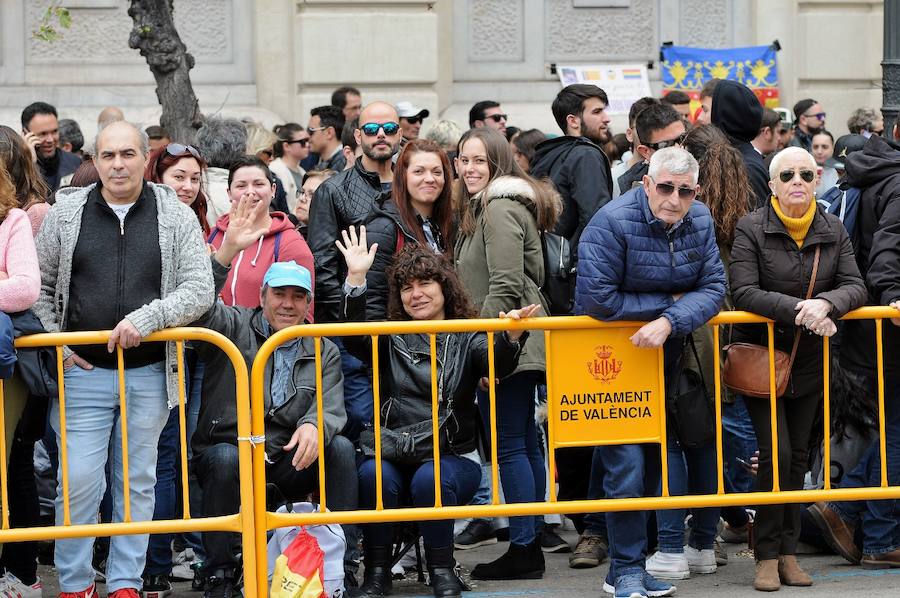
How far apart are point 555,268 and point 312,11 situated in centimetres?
768

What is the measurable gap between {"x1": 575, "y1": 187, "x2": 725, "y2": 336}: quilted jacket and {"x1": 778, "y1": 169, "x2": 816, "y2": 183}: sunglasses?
0.46m

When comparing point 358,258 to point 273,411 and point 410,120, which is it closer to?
point 273,411

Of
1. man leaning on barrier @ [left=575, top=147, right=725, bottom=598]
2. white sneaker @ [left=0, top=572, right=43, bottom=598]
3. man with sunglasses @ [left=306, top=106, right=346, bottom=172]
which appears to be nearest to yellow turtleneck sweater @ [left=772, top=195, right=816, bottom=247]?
man leaning on barrier @ [left=575, top=147, right=725, bottom=598]

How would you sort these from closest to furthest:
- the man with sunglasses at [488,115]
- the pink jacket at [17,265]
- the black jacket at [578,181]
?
1. the pink jacket at [17,265]
2. the black jacket at [578,181]
3. the man with sunglasses at [488,115]

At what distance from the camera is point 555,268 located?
7586 mm

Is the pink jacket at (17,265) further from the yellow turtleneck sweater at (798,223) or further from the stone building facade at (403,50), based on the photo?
the stone building facade at (403,50)

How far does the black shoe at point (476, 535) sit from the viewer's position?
8047 mm

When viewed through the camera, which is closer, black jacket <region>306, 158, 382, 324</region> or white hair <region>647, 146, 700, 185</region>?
white hair <region>647, 146, 700, 185</region>

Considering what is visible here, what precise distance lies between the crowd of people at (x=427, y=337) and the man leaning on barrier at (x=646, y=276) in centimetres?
1

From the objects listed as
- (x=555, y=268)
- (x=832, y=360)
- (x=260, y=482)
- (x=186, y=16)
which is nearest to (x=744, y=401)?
(x=832, y=360)

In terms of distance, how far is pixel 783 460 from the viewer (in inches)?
268

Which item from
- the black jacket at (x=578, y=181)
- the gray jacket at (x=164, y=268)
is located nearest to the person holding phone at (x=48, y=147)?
the black jacket at (x=578, y=181)

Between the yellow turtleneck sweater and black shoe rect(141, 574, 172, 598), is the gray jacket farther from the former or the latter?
the yellow turtleneck sweater

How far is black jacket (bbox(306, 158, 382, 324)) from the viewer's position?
7750 millimetres
